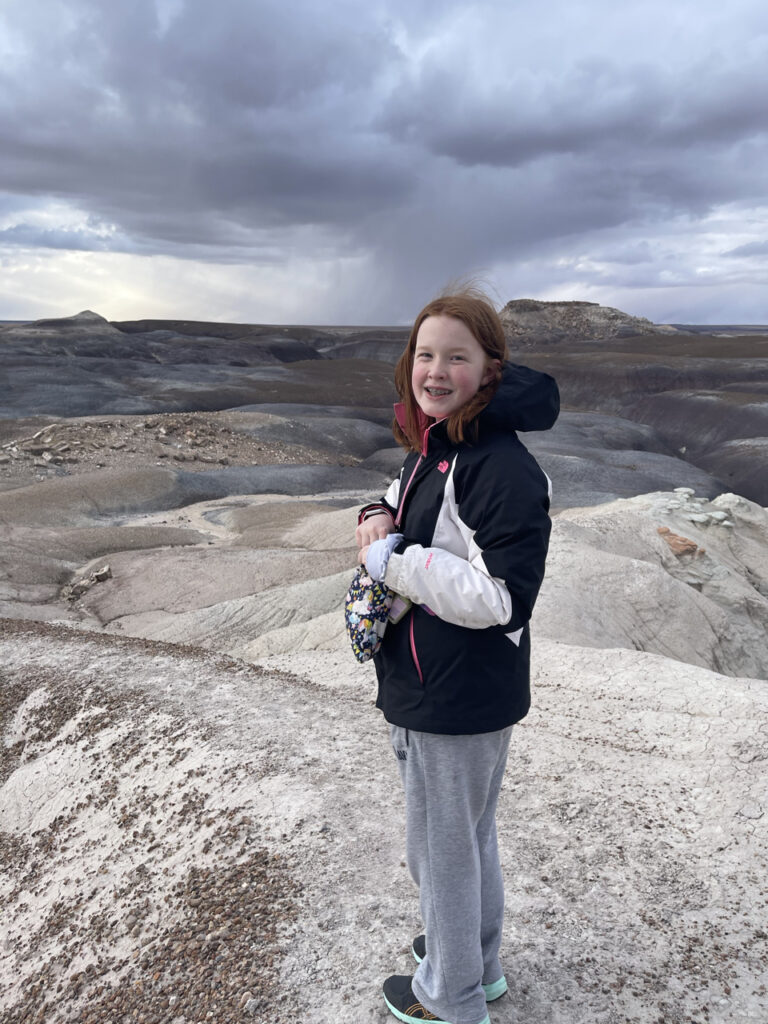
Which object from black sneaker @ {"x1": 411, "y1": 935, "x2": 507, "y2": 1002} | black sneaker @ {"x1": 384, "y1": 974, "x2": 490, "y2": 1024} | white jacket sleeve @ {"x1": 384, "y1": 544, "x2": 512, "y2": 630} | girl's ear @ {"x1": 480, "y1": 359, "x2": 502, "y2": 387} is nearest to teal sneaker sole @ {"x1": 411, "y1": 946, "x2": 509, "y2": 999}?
black sneaker @ {"x1": 411, "y1": 935, "x2": 507, "y2": 1002}

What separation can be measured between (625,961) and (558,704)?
2.82 m

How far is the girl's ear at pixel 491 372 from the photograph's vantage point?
8.02 feet

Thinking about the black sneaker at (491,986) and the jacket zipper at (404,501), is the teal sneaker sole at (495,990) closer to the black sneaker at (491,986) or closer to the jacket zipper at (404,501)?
the black sneaker at (491,986)

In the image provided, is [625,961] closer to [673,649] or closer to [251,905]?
[251,905]

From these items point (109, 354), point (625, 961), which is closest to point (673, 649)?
point (625, 961)

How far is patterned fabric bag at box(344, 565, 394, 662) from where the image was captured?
7.76ft

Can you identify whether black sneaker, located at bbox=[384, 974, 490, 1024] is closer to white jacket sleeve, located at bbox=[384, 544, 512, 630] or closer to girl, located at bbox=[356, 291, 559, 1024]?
girl, located at bbox=[356, 291, 559, 1024]

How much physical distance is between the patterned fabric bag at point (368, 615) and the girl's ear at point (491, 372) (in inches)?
26.6

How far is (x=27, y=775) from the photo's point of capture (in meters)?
5.41

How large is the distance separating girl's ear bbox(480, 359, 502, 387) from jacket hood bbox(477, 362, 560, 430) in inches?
1.0

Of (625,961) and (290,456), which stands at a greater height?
(625,961)

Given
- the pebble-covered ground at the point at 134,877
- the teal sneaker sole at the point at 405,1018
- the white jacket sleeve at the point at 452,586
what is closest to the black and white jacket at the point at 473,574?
the white jacket sleeve at the point at 452,586

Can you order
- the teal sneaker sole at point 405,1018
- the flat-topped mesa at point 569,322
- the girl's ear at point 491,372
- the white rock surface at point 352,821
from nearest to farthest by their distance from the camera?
the girl's ear at point 491,372
the teal sneaker sole at point 405,1018
the white rock surface at point 352,821
the flat-topped mesa at point 569,322

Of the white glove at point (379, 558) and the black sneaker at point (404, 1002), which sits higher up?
the white glove at point (379, 558)
